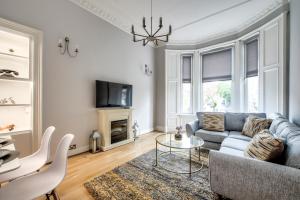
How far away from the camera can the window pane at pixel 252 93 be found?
3.86m

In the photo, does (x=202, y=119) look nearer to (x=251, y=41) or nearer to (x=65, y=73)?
(x=251, y=41)

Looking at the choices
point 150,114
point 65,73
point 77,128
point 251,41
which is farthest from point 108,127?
point 251,41

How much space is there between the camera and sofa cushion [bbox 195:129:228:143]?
3031mm

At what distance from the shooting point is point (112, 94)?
12.1 ft

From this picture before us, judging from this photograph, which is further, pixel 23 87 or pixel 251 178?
pixel 23 87

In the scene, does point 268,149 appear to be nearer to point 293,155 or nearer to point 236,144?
point 293,155

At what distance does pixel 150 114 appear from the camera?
5258 millimetres

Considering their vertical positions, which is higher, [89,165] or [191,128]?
[191,128]

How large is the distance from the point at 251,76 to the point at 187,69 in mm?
1954

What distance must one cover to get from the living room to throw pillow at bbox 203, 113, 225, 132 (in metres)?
0.03

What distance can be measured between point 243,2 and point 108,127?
4.07m

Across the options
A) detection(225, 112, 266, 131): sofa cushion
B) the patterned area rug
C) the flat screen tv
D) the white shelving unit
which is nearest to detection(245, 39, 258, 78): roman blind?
detection(225, 112, 266, 131): sofa cushion

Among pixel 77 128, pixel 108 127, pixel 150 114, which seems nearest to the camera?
pixel 77 128

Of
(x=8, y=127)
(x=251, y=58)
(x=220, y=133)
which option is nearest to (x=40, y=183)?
(x=8, y=127)
